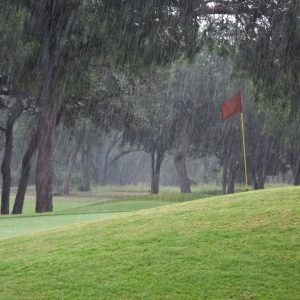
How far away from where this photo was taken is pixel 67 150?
199 ft

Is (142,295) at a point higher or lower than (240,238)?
lower

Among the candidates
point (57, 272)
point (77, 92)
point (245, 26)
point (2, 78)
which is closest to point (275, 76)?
point (245, 26)

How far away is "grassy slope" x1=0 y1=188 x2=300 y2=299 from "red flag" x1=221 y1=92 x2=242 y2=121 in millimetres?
9284

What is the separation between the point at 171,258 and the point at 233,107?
12101 mm

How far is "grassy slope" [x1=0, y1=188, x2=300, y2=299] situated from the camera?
6031mm

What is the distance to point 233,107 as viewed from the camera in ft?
60.1

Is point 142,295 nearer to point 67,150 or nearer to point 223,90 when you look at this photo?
point 223,90

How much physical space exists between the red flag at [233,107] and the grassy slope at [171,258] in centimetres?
928

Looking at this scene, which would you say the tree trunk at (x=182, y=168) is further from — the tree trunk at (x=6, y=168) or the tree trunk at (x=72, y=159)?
the tree trunk at (x=6, y=168)

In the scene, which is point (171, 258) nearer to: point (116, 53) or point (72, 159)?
point (116, 53)

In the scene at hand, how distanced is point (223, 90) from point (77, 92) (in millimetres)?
22171

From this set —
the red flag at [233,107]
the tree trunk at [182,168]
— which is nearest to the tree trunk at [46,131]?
the red flag at [233,107]

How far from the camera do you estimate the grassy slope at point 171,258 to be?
6.03 m

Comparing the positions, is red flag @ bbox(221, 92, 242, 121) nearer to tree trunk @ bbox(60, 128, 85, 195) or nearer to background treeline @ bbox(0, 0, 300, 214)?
background treeline @ bbox(0, 0, 300, 214)
